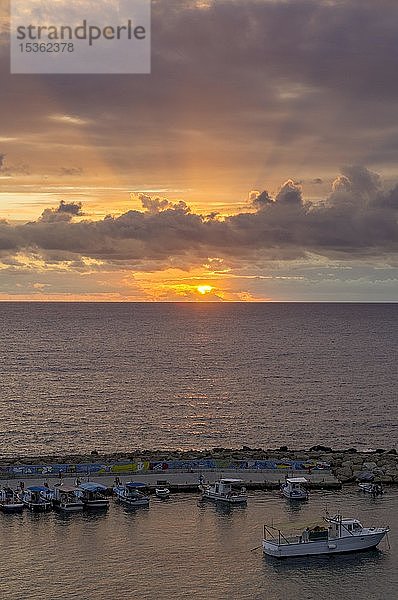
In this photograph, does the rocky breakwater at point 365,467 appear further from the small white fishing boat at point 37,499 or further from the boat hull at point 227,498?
the small white fishing boat at point 37,499

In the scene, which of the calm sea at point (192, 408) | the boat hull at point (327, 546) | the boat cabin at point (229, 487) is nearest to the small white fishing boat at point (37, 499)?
the boat cabin at point (229, 487)

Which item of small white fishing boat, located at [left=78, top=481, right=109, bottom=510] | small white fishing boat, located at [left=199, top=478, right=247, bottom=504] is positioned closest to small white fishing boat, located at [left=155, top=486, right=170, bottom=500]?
small white fishing boat, located at [left=199, top=478, right=247, bottom=504]

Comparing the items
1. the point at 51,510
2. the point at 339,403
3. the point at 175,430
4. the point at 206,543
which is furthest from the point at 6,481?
the point at 339,403

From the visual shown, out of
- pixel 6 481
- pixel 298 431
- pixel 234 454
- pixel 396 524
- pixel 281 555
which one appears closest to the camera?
pixel 281 555

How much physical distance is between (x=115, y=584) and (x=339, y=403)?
96.6 m

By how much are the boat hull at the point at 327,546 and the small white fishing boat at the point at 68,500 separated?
55.4ft

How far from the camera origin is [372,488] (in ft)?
232

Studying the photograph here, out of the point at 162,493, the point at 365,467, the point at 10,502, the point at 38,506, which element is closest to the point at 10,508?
the point at 10,502

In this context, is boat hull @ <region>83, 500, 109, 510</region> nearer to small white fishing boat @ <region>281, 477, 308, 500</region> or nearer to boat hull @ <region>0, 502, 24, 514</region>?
boat hull @ <region>0, 502, 24, 514</region>

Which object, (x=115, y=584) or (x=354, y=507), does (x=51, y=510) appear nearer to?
(x=115, y=584)

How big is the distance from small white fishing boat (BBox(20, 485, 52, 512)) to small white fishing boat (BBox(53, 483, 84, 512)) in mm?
555

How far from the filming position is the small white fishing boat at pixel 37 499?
65562 mm

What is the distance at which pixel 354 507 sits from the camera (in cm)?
6700

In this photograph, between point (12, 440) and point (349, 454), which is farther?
point (12, 440)
